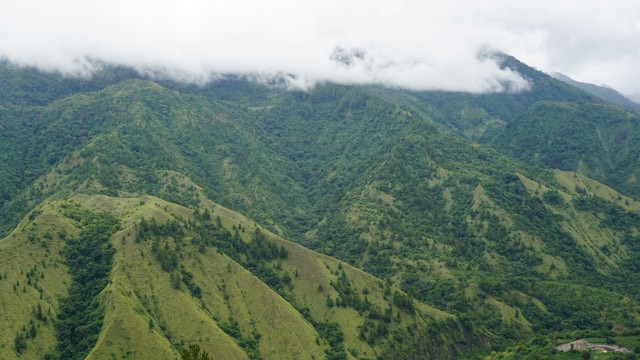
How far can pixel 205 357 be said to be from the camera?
120 metres
